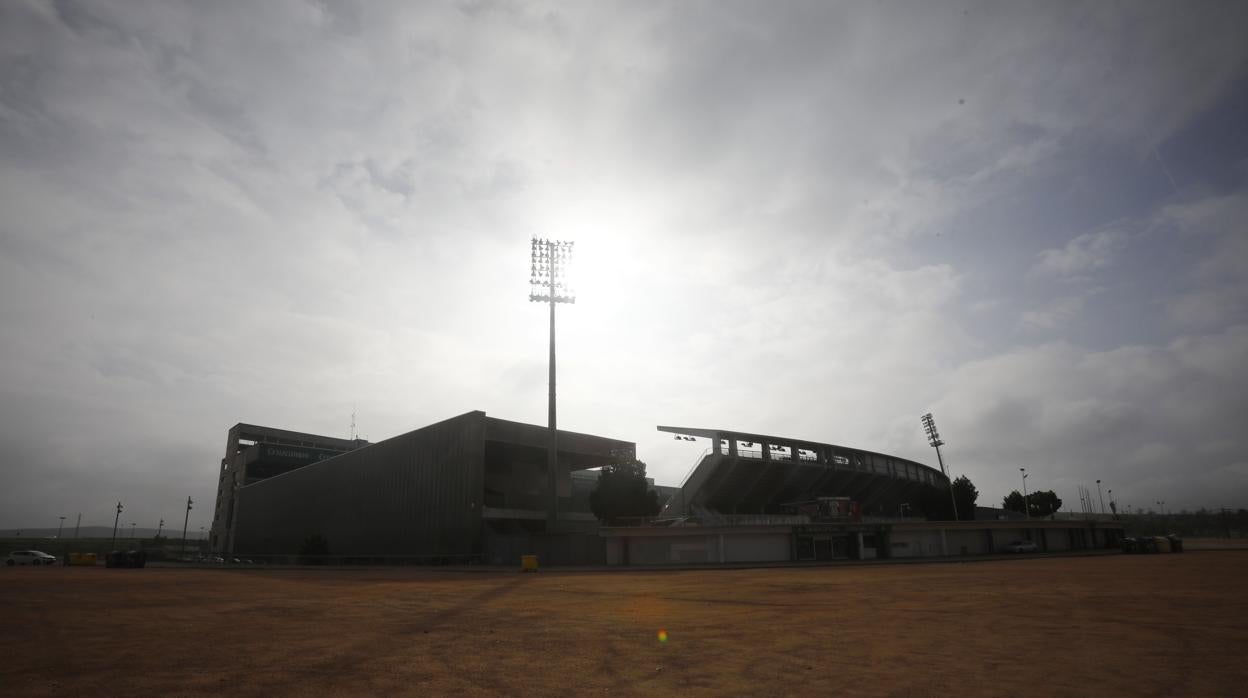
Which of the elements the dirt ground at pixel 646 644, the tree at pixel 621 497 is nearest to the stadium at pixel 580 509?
the tree at pixel 621 497

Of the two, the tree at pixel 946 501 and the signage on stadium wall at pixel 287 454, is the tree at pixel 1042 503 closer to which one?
the tree at pixel 946 501

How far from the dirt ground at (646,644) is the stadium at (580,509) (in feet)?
105

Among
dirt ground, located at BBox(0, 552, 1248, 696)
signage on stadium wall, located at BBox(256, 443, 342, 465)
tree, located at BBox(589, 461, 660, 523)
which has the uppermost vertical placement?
signage on stadium wall, located at BBox(256, 443, 342, 465)

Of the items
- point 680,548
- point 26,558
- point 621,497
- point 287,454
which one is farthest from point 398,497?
point 287,454

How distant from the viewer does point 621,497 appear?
184 feet

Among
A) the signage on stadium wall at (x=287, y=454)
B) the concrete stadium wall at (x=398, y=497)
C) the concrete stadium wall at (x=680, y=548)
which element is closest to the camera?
the concrete stadium wall at (x=680, y=548)

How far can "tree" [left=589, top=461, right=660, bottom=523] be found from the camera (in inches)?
2201

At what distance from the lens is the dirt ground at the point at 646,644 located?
8.45 metres

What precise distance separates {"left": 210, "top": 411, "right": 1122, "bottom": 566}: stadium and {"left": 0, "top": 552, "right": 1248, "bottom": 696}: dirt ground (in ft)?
105

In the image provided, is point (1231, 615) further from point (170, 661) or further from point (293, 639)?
point (170, 661)

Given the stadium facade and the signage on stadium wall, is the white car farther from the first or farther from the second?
the signage on stadium wall

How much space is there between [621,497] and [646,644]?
148 ft

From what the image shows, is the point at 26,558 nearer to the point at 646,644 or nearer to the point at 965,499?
the point at 646,644

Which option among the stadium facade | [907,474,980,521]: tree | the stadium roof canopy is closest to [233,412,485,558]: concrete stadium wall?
the stadium facade
